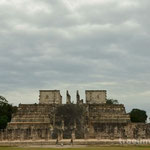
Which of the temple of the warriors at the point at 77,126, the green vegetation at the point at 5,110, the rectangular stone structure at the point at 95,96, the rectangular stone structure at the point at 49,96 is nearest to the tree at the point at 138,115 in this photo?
the rectangular stone structure at the point at 95,96

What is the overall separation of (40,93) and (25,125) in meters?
11.9

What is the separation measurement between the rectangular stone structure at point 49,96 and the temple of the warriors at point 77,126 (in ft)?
21.0

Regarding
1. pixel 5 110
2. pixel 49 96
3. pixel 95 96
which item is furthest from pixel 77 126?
pixel 5 110

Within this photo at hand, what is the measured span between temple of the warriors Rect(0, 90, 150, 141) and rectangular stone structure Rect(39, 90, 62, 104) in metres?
6.39

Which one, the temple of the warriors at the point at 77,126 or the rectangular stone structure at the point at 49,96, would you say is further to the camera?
the rectangular stone structure at the point at 49,96

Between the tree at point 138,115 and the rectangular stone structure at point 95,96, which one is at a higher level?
the rectangular stone structure at point 95,96

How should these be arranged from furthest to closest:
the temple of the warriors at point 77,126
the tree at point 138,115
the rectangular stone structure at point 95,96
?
1. the tree at point 138,115
2. the rectangular stone structure at point 95,96
3. the temple of the warriors at point 77,126

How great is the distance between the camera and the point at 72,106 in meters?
50.5

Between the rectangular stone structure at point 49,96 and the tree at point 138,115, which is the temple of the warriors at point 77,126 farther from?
the tree at point 138,115

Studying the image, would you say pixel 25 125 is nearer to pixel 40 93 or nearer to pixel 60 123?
pixel 60 123

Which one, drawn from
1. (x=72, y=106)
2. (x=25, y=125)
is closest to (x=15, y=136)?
(x=25, y=125)

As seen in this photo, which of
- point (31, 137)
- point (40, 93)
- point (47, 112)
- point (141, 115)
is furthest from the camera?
point (141, 115)

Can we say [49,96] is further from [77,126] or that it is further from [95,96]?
[77,126]

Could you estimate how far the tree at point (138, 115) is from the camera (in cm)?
7434
